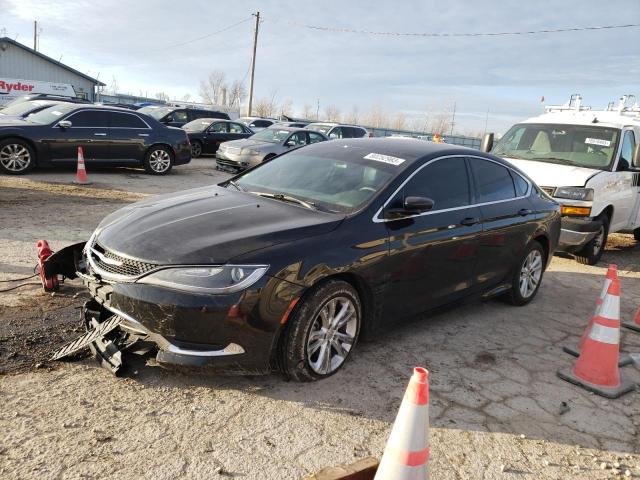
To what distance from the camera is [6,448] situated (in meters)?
2.69

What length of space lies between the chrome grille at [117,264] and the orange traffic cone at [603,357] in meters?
3.29

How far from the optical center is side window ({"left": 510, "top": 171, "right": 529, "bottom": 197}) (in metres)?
5.57

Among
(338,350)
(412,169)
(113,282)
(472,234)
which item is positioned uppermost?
(412,169)

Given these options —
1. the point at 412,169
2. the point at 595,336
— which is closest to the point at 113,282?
the point at 412,169

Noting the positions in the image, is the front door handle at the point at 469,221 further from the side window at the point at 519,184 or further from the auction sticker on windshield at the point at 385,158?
the side window at the point at 519,184

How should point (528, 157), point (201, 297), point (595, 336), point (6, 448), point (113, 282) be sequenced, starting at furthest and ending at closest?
point (528, 157) → point (595, 336) → point (113, 282) → point (201, 297) → point (6, 448)

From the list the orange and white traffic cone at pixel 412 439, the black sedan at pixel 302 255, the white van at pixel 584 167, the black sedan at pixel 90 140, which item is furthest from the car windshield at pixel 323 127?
the orange and white traffic cone at pixel 412 439

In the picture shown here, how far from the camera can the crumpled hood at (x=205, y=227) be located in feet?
10.8

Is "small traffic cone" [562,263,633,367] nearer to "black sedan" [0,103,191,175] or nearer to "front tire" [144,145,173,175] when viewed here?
"black sedan" [0,103,191,175]

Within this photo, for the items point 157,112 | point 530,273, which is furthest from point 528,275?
point 157,112

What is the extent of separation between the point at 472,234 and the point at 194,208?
8.02 ft

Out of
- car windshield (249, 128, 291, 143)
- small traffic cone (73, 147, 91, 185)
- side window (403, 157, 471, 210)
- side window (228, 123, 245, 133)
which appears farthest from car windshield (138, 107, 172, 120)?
side window (403, 157, 471, 210)

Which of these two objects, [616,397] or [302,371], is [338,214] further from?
[616,397]

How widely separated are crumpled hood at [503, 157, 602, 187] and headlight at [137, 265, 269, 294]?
5.52 metres
